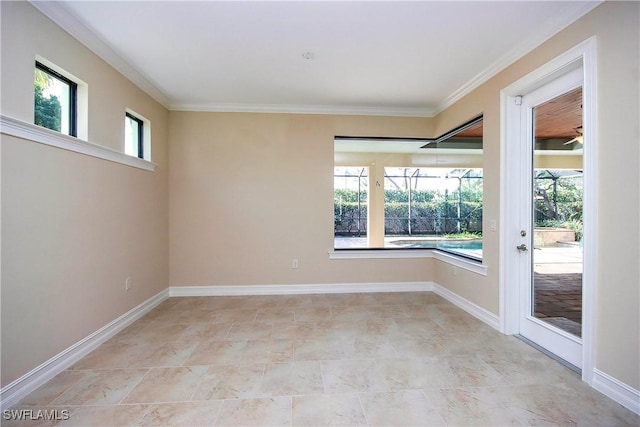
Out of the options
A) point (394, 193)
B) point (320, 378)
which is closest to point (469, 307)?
point (394, 193)

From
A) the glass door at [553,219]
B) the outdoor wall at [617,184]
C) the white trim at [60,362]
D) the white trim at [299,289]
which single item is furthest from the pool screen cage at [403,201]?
the white trim at [60,362]

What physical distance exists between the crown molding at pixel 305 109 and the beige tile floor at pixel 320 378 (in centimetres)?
283

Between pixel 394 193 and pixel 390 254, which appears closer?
pixel 390 254

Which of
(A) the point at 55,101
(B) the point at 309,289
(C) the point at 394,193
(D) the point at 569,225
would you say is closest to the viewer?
(A) the point at 55,101

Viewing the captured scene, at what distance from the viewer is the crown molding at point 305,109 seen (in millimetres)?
4133

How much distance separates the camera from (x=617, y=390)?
1873 millimetres

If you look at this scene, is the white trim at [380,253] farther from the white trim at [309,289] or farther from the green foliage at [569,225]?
the green foliage at [569,225]

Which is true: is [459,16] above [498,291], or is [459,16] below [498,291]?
above

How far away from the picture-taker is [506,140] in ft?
9.56

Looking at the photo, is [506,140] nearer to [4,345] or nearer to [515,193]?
[515,193]

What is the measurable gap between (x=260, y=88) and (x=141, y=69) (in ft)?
4.18

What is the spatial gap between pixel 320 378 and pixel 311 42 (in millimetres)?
2793

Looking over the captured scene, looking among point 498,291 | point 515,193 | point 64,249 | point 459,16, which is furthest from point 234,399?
point 459,16

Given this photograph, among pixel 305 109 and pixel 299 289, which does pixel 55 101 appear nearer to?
pixel 305 109
